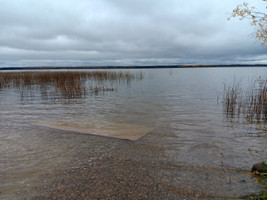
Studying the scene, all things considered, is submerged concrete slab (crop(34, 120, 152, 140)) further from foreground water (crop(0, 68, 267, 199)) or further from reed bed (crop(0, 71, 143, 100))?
reed bed (crop(0, 71, 143, 100))

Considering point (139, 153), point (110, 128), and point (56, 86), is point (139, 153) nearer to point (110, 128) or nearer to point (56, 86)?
point (110, 128)

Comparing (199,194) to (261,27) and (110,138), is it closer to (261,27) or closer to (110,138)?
(110,138)

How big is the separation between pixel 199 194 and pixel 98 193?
173 cm

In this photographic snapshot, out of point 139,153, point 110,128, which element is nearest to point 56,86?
point 110,128

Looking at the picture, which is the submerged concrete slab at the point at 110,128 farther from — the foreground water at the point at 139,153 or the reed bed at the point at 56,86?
the reed bed at the point at 56,86

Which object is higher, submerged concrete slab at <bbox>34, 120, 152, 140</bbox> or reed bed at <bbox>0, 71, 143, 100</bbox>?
reed bed at <bbox>0, 71, 143, 100</bbox>

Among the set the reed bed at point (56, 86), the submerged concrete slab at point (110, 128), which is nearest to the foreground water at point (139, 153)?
the submerged concrete slab at point (110, 128)

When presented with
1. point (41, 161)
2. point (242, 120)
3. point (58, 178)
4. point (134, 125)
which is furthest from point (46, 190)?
point (242, 120)

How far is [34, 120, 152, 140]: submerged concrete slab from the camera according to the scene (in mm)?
6523

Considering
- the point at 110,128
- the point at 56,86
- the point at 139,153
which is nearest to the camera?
the point at 139,153

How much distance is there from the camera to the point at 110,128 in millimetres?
7340

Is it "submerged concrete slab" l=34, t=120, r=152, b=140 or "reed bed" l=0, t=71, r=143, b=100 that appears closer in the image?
"submerged concrete slab" l=34, t=120, r=152, b=140

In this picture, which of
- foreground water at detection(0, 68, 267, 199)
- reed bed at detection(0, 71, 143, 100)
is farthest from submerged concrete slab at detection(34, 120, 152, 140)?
reed bed at detection(0, 71, 143, 100)

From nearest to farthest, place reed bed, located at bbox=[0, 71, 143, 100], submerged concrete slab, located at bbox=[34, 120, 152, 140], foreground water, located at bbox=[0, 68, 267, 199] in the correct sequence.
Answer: foreground water, located at bbox=[0, 68, 267, 199], submerged concrete slab, located at bbox=[34, 120, 152, 140], reed bed, located at bbox=[0, 71, 143, 100]
